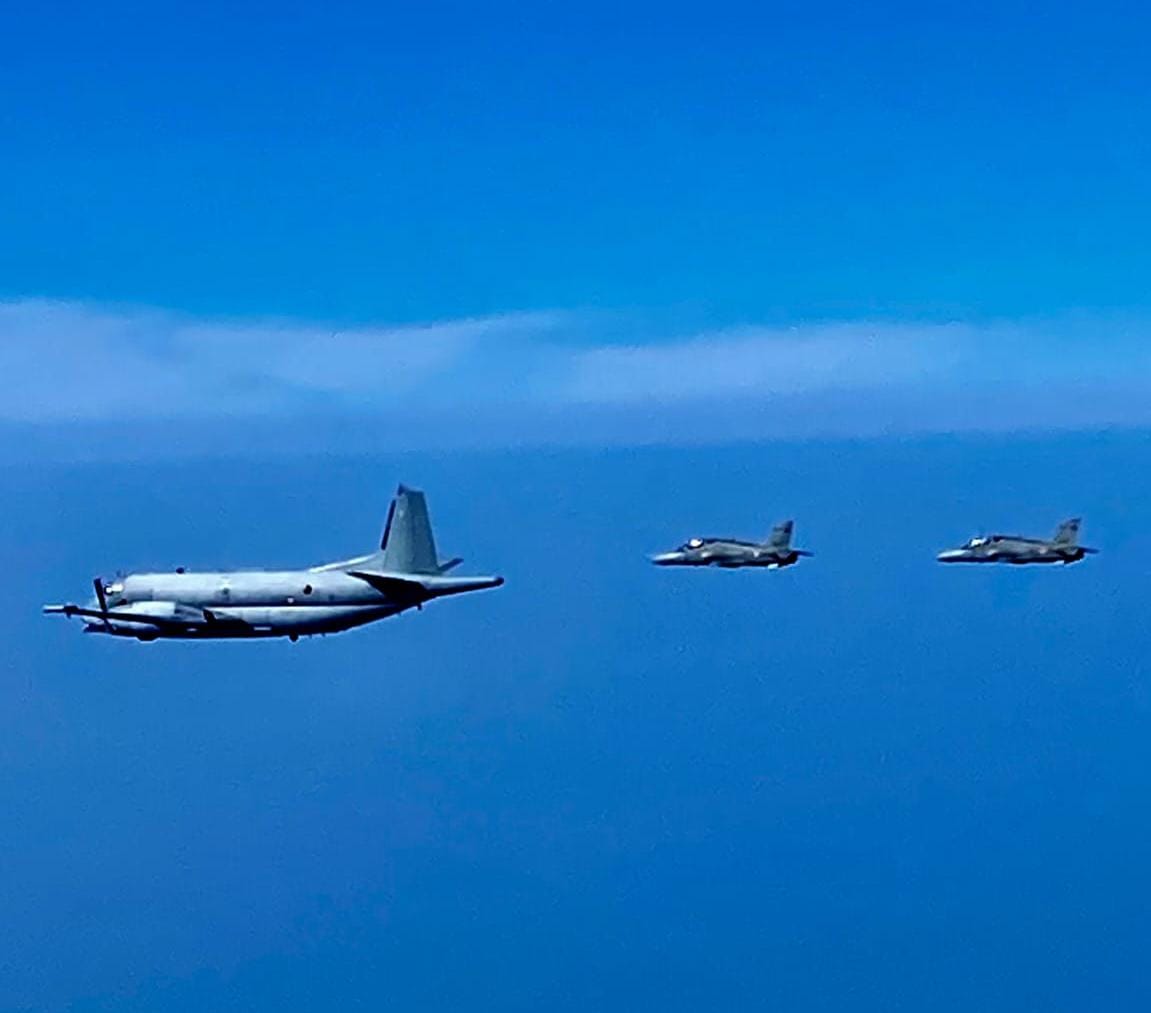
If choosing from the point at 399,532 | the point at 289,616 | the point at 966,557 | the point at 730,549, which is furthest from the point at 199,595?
the point at 966,557

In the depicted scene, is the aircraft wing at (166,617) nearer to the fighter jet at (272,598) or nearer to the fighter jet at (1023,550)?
the fighter jet at (272,598)

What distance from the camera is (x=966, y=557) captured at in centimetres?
11994

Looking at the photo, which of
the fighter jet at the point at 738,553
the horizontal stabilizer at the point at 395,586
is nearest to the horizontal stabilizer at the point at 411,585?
the horizontal stabilizer at the point at 395,586

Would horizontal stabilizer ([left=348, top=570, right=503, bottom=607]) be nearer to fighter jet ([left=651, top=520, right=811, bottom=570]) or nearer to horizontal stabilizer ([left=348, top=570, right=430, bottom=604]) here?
horizontal stabilizer ([left=348, top=570, right=430, bottom=604])

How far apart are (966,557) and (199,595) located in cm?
6027

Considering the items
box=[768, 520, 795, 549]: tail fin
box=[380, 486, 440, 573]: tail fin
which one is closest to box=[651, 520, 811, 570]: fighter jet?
box=[768, 520, 795, 549]: tail fin

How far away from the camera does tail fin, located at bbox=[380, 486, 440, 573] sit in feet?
276

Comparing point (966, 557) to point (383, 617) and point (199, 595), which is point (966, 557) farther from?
point (199, 595)

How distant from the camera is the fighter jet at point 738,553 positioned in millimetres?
113688

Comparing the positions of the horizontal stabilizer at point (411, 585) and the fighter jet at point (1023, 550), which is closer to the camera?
the horizontal stabilizer at point (411, 585)

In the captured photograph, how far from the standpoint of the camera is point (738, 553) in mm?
115812

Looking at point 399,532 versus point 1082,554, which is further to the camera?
point 1082,554

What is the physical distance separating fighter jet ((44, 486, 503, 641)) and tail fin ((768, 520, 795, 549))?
36.4m

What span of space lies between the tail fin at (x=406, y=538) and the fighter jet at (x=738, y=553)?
33311 mm
